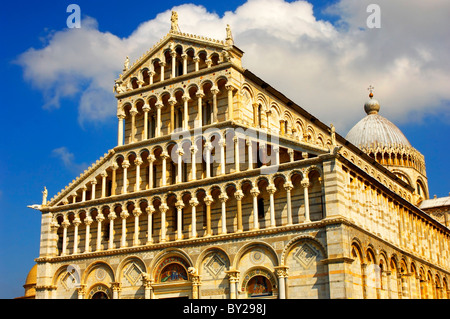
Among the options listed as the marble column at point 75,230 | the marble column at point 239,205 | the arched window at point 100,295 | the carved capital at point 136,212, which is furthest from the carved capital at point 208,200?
the marble column at point 75,230

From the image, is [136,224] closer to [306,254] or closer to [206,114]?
[206,114]

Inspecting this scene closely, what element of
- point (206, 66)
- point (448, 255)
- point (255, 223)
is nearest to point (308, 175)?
point (255, 223)

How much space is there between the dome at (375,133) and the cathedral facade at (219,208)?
60.6 feet

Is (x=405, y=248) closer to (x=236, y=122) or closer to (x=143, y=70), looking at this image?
(x=236, y=122)

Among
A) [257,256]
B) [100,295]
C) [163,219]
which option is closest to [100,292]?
[100,295]

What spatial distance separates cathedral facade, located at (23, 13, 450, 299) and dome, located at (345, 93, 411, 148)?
60.6ft

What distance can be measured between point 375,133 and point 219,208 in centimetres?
3230

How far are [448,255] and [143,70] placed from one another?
2816 cm

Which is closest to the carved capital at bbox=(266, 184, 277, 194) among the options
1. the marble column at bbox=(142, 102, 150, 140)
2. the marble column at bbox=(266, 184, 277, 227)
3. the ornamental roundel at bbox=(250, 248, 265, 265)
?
the marble column at bbox=(266, 184, 277, 227)

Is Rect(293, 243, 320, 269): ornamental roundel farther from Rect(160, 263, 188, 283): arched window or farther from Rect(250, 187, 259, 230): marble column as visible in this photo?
Rect(160, 263, 188, 283): arched window

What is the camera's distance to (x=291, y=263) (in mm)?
32500

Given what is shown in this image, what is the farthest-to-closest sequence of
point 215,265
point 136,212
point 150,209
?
point 136,212
point 150,209
point 215,265

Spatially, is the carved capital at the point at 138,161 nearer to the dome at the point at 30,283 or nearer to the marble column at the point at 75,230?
the marble column at the point at 75,230

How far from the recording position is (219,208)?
35.9 m
